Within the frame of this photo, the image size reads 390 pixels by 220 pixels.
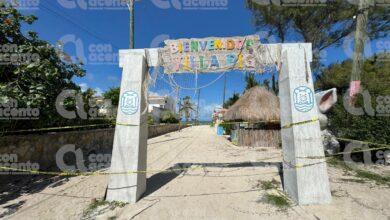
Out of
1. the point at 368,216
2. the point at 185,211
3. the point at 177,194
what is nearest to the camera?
the point at 368,216

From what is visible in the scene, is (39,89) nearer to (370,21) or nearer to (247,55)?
(247,55)

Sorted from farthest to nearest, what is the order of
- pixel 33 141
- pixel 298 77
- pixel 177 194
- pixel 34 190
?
pixel 33 141 → pixel 34 190 → pixel 177 194 → pixel 298 77

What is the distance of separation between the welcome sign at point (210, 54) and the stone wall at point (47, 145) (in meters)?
4.72

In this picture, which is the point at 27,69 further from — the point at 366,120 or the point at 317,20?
the point at 317,20

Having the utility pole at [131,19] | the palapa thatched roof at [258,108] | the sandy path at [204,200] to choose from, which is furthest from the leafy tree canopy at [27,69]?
the palapa thatched roof at [258,108]

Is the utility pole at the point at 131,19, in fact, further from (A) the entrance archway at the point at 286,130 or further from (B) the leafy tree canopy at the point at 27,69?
(A) the entrance archway at the point at 286,130

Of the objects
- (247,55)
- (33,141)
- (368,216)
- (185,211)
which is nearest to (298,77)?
(247,55)

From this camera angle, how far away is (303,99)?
505 centimetres

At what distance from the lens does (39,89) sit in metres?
6.28

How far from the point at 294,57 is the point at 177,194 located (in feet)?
13.7

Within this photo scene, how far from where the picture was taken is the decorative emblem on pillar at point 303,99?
502 cm

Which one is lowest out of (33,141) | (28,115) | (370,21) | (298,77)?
(33,141)

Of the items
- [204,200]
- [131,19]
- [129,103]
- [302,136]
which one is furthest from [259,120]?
[129,103]

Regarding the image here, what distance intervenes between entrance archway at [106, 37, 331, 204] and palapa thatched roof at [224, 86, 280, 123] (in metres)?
8.52
